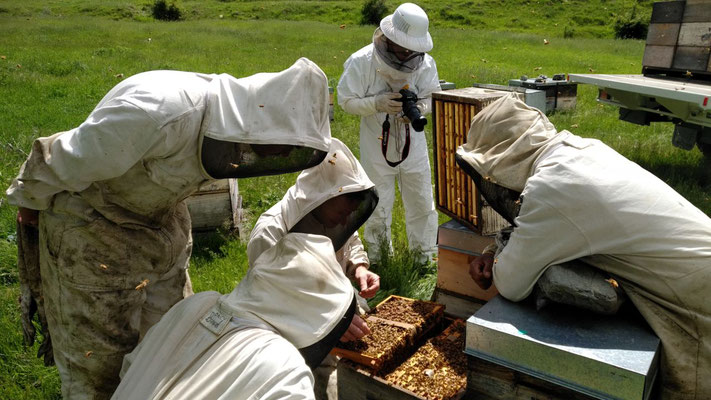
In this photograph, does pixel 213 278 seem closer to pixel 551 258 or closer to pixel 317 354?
pixel 317 354

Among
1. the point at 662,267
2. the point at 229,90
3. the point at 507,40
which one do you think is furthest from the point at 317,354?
the point at 507,40

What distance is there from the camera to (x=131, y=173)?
8.26ft

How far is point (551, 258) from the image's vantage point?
8.13 feet

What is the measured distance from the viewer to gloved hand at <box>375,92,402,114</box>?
4766 millimetres

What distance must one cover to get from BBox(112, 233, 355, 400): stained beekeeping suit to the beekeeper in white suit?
2896 millimetres

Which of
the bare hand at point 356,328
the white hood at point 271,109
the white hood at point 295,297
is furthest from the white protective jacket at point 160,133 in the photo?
the bare hand at point 356,328

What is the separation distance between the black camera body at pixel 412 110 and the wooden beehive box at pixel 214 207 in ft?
5.86

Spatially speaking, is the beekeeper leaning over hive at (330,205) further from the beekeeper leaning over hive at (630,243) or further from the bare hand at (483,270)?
the beekeeper leaning over hive at (630,243)

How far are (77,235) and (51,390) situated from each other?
1445mm

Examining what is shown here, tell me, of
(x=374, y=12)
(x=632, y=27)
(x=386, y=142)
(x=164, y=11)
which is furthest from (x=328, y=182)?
(x=164, y=11)

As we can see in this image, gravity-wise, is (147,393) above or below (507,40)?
above

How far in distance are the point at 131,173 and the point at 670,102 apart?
6119 mm

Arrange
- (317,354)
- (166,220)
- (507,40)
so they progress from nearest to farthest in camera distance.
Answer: (317,354), (166,220), (507,40)

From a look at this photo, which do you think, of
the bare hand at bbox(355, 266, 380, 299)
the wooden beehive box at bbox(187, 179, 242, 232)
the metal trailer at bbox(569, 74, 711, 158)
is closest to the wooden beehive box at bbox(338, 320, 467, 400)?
the bare hand at bbox(355, 266, 380, 299)
